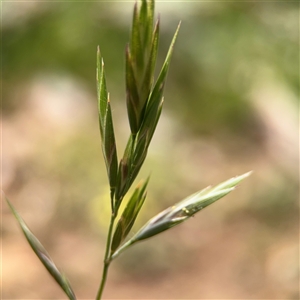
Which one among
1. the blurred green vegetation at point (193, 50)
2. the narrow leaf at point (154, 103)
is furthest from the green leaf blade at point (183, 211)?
the blurred green vegetation at point (193, 50)

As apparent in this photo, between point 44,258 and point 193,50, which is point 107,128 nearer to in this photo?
point 44,258

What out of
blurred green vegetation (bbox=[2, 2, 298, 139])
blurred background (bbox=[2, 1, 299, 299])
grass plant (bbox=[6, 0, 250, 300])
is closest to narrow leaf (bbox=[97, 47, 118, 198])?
grass plant (bbox=[6, 0, 250, 300])

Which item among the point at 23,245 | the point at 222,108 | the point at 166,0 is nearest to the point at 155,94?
the point at 23,245

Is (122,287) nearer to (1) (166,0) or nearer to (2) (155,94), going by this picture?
(2) (155,94)

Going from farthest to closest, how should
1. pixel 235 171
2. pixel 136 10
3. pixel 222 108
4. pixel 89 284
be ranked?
pixel 222 108, pixel 235 171, pixel 89 284, pixel 136 10

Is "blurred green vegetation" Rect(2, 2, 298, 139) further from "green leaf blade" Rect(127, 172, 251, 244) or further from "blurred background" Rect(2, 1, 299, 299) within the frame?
"green leaf blade" Rect(127, 172, 251, 244)
